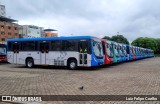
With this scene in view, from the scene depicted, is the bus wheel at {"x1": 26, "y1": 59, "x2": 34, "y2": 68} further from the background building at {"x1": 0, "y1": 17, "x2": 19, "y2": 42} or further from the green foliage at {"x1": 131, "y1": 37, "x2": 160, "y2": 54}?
the green foliage at {"x1": 131, "y1": 37, "x2": 160, "y2": 54}

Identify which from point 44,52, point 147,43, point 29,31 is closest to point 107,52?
point 44,52

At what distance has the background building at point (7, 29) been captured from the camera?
321ft

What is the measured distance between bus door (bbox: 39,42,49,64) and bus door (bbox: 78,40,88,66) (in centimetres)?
355

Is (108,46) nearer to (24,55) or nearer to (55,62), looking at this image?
(55,62)

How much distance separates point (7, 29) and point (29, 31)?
56.3 feet

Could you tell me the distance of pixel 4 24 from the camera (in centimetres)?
9856

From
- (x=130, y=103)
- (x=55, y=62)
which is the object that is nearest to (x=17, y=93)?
(x=130, y=103)

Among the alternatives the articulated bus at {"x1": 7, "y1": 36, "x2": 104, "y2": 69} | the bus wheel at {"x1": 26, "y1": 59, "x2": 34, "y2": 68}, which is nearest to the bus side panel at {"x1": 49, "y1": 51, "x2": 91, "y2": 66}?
the articulated bus at {"x1": 7, "y1": 36, "x2": 104, "y2": 69}

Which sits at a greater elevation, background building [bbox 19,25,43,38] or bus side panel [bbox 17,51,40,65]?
background building [bbox 19,25,43,38]

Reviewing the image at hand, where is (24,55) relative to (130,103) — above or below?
above

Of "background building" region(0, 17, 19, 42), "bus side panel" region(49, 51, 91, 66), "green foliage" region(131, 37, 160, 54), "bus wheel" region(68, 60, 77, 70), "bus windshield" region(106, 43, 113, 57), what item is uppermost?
"background building" region(0, 17, 19, 42)

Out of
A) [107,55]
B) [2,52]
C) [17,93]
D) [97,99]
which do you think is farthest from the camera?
[2,52]

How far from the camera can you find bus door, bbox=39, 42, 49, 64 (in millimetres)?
22500

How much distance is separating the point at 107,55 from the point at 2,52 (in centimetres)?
1431
